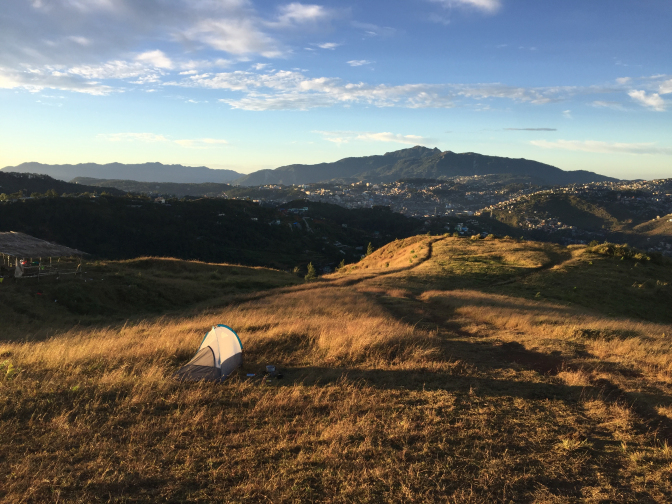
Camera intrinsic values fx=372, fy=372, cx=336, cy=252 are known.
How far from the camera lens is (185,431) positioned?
242 inches

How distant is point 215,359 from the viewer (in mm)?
8797

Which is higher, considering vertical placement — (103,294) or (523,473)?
(523,473)

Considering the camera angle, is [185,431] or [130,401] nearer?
[185,431]

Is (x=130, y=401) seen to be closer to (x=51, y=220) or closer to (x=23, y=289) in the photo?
(x=23, y=289)

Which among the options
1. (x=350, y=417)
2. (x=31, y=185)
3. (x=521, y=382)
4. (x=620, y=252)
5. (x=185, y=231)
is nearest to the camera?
(x=350, y=417)

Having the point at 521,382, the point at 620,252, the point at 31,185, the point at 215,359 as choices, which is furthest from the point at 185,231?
the point at 31,185

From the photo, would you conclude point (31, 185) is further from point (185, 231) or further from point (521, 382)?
point (521, 382)

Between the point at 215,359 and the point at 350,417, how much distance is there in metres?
3.82

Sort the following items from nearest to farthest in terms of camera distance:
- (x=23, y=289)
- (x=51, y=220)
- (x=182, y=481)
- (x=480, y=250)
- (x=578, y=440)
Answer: (x=182, y=481) → (x=578, y=440) → (x=23, y=289) → (x=480, y=250) → (x=51, y=220)

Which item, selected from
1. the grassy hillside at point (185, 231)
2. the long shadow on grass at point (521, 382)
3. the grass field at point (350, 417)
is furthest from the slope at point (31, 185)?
the long shadow on grass at point (521, 382)

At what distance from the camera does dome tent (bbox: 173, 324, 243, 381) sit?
27.6 ft

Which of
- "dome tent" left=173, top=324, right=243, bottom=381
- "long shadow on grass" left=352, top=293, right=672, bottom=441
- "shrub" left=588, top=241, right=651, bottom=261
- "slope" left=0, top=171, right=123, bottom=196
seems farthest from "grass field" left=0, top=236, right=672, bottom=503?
"slope" left=0, top=171, right=123, bottom=196

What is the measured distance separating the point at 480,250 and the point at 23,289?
38192 millimetres

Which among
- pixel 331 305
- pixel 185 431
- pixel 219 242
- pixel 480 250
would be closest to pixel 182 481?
pixel 185 431
